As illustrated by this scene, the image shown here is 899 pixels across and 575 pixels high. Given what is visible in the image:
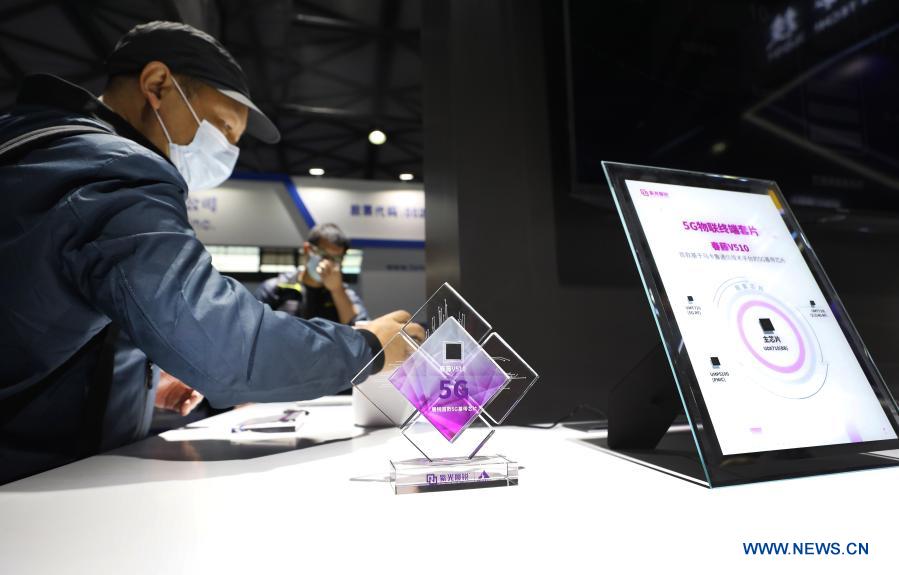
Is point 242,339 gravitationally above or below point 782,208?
below

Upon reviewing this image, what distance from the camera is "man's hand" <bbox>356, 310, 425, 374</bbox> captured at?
2.24ft

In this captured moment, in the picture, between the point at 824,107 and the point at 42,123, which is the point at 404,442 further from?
the point at 824,107

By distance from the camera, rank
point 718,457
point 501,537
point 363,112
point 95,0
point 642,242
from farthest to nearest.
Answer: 1. point 363,112
2. point 95,0
3. point 642,242
4. point 718,457
5. point 501,537

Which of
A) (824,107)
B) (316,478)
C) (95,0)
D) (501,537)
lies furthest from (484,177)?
(95,0)

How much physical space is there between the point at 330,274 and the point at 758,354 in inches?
104

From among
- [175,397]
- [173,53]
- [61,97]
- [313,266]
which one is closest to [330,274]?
[313,266]

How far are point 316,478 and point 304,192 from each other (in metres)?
5.67

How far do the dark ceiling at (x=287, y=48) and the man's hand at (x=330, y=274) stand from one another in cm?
154

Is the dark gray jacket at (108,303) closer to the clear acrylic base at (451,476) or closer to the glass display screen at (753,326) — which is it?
the clear acrylic base at (451,476)

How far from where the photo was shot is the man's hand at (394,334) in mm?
684

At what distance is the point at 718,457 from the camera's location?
52 centimetres

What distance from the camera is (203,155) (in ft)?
4.14

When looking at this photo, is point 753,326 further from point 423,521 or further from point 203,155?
point 203,155

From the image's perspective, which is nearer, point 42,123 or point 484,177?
point 42,123
